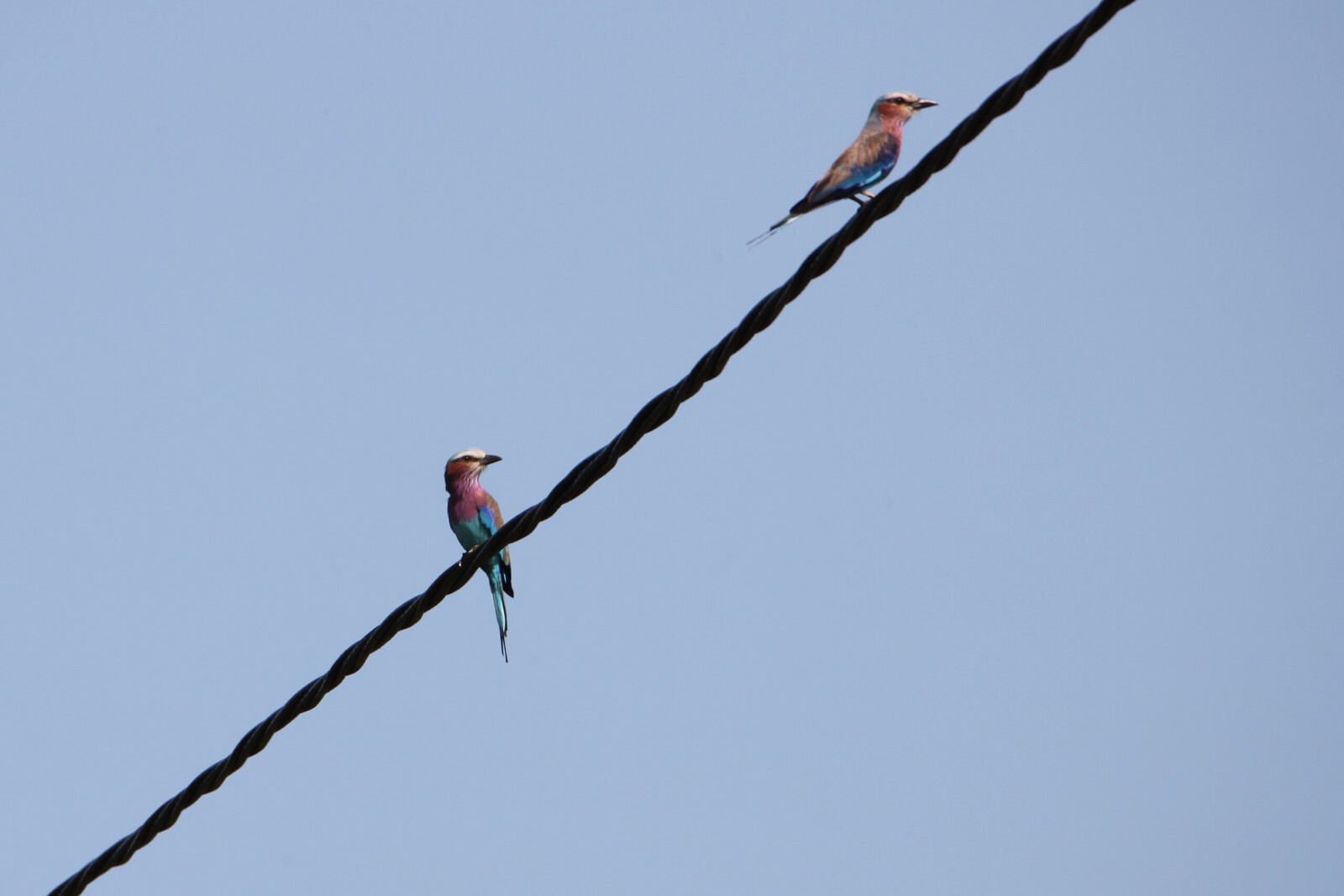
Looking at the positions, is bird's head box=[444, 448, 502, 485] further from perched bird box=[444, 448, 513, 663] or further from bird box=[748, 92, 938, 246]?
bird box=[748, 92, 938, 246]

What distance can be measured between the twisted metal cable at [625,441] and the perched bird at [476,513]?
10.3 feet

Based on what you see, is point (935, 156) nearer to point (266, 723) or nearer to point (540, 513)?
point (540, 513)

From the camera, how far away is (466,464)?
7488mm

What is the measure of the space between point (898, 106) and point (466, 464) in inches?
96.3

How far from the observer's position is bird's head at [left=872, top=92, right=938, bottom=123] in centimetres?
627

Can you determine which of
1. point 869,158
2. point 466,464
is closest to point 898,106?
point 869,158

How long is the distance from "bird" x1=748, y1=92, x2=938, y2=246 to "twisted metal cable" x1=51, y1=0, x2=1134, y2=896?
171 cm

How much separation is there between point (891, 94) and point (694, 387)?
308 cm

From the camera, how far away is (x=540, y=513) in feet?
13.0

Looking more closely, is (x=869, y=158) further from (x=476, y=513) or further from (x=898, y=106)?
(x=476, y=513)

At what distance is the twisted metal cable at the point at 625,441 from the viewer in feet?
10.3

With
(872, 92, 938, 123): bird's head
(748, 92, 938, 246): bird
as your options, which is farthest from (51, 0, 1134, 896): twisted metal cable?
(872, 92, 938, 123): bird's head

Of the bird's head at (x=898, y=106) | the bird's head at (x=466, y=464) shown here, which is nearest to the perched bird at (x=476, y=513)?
the bird's head at (x=466, y=464)

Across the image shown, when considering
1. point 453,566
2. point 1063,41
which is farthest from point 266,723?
point 1063,41
